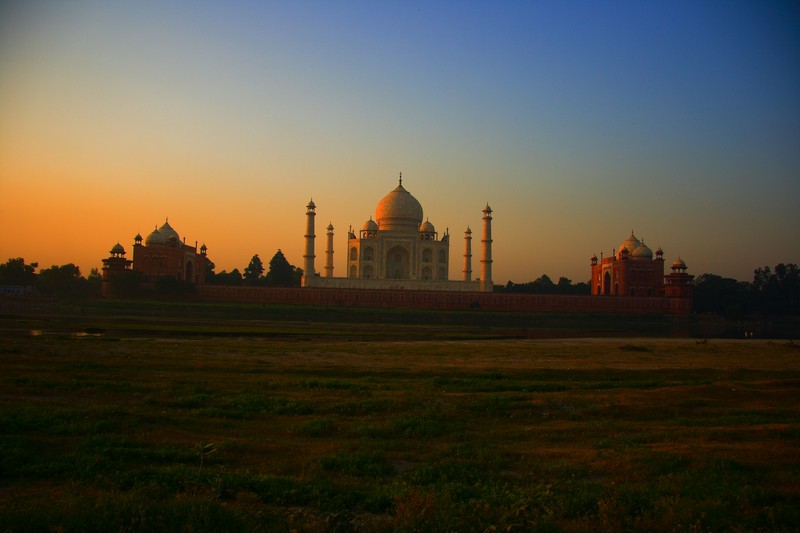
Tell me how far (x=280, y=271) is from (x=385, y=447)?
57.5 m

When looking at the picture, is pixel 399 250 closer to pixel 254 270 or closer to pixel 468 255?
pixel 468 255

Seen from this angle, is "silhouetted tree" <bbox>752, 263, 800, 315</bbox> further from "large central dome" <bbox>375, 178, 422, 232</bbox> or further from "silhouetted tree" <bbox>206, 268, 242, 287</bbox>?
"silhouetted tree" <bbox>206, 268, 242, 287</bbox>

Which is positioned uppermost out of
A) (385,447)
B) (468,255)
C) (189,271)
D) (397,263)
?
(468,255)

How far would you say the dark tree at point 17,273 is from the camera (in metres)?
56.7

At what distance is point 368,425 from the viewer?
748 cm

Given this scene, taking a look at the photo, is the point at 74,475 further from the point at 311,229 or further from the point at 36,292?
the point at 36,292

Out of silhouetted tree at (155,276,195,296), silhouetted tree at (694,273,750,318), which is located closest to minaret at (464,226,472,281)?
silhouetted tree at (694,273,750,318)

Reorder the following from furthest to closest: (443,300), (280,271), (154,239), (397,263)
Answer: (280,271), (397,263), (154,239), (443,300)

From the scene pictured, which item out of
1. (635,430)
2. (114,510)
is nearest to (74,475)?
(114,510)

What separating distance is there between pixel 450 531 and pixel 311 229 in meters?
47.8

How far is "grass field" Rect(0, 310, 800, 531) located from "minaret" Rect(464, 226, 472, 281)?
38.8 metres

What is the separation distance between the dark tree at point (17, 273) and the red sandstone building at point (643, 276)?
4776cm

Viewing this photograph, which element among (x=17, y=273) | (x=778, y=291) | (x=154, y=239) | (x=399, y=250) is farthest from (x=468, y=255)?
(x=17, y=273)

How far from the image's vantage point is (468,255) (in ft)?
175
